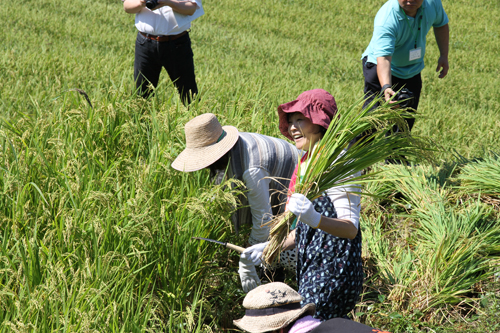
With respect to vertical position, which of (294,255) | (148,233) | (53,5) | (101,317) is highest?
(148,233)

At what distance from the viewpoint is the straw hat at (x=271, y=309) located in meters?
1.37

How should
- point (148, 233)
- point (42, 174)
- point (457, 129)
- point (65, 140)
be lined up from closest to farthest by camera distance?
point (148, 233) → point (42, 174) → point (65, 140) → point (457, 129)

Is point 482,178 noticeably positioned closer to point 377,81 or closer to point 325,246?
point 377,81

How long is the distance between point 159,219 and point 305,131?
0.78 meters

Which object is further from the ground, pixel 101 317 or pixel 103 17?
pixel 101 317

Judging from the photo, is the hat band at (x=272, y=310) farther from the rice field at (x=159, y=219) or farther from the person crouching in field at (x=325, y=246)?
the person crouching in field at (x=325, y=246)

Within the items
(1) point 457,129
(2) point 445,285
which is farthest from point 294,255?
(1) point 457,129

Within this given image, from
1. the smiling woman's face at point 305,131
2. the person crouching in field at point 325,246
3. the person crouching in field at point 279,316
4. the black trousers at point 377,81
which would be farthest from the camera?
the black trousers at point 377,81

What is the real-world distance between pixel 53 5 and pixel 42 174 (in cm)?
954

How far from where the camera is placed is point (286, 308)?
1402 mm

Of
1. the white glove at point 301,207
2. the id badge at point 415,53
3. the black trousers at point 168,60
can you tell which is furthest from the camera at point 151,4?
the white glove at point 301,207

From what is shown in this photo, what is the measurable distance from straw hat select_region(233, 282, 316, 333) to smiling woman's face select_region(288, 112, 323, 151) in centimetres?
75

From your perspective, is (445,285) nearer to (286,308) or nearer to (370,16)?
(286,308)

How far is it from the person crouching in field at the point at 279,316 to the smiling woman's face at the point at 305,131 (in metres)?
0.75
